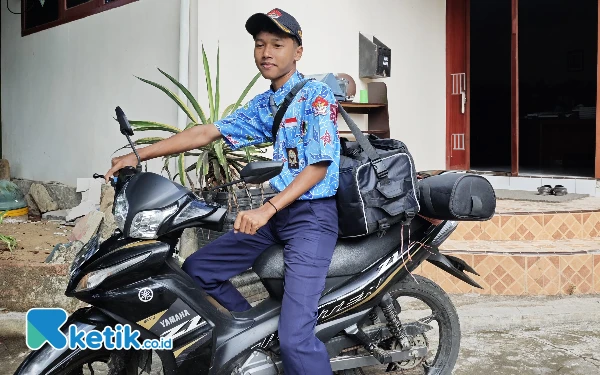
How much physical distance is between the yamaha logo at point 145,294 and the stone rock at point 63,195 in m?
5.23

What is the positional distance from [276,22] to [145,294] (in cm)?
106

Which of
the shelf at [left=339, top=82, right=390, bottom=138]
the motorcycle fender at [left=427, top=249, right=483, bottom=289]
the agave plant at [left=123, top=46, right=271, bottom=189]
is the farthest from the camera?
the shelf at [left=339, top=82, right=390, bottom=138]

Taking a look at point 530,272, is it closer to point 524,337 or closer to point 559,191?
point 524,337

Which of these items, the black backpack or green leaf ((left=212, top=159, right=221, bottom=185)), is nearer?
the black backpack

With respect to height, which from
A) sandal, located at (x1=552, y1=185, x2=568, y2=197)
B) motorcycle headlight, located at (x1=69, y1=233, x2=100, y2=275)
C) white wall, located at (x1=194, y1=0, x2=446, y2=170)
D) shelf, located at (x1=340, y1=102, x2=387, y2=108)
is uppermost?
white wall, located at (x1=194, y1=0, x2=446, y2=170)

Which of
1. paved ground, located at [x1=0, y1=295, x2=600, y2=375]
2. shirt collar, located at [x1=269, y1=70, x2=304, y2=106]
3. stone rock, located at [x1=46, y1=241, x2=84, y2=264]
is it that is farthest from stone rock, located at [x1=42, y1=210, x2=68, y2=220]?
shirt collar, located at [x1=269, y1=70, x2=304, y2=106]

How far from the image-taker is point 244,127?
2.69 m

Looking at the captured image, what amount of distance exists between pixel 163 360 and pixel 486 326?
90.0 inches

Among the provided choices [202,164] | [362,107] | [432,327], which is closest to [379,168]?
[432,327]

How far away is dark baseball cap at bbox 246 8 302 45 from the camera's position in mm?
2350

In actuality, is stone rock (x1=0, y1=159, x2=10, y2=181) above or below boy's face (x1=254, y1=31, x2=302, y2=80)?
below

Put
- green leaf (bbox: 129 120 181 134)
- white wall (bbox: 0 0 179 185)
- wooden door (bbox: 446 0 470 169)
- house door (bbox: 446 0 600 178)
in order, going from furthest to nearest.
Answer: house door (bbox: 446 0 600 178) < wooden door (bbox: 446 0 470 169) < white wall (bbox: 0 0 179 185) < green leaf (bbox: 129 120 181 134)

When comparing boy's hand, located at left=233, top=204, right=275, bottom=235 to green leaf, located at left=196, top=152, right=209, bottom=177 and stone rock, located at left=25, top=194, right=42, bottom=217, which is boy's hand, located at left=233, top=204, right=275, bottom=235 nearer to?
green leaf, located at left=196, top=152, right=209, bottom=177

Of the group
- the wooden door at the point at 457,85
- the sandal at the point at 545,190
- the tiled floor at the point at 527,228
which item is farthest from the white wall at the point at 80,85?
the sandal at the point at 545,190
